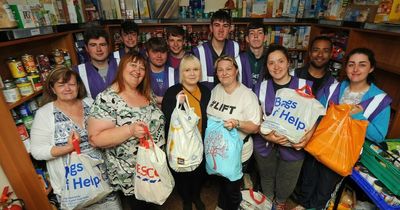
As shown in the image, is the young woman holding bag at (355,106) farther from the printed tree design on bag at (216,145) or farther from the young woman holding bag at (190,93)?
the young woman holding bag at (190,93)

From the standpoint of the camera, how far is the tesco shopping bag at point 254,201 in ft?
6.61

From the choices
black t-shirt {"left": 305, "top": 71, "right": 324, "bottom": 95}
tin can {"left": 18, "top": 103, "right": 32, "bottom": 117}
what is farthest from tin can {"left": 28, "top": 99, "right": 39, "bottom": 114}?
black t-shirt {"left": 305, "top": 71, "right": 324, "bottom": 95}

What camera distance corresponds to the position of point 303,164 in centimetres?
187

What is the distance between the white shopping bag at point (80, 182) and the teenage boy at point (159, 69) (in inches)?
33.1

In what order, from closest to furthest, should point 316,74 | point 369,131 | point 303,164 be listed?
point 369,131
point 303,164
point 316,74

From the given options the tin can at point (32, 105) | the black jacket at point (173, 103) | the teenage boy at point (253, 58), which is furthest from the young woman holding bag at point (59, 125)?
the teenage boy at point (253, 58)

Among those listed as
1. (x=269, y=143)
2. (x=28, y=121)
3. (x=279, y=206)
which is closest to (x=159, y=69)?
(x=28, y=121)

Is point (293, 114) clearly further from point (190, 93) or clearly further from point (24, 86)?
point (24, 86)

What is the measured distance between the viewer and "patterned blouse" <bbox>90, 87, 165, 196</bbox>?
1414 millimetres

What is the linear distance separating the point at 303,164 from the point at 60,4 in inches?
116

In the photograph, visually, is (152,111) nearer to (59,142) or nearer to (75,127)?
(75,127)

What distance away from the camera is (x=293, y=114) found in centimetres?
Answer: 155

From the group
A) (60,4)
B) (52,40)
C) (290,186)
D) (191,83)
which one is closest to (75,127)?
(191,83)

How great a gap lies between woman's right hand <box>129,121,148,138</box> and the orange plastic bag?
1249mm
